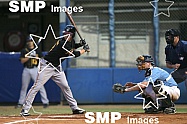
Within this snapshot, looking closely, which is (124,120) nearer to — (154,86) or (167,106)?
(154,86)

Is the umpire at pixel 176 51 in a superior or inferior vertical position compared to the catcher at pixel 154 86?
superior

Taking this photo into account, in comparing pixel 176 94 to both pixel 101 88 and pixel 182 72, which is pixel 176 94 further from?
pixel 101 88

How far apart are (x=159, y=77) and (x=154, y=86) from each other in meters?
0.15

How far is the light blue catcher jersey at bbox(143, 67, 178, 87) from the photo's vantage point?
6711 mm

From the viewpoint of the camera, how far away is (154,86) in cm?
687

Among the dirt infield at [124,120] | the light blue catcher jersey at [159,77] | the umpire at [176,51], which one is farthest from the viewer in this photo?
the umpire at [176,51]

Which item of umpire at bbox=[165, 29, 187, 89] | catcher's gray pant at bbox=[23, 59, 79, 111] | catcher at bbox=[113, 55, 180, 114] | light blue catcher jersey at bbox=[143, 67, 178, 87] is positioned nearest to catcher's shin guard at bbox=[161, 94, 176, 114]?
catcher at bbox=[113, 55, 180, 114]

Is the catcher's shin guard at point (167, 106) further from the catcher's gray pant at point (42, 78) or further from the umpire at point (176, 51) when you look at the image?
the catcher's gray pant at point (42, 78)

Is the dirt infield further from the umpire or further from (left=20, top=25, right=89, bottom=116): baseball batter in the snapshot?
the umpire

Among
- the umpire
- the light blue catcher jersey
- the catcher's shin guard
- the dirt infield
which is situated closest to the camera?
the dirt infield

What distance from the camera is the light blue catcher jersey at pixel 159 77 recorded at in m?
6.71

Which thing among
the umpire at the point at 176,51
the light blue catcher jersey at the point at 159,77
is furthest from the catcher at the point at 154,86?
the umpire at the point at 176,51

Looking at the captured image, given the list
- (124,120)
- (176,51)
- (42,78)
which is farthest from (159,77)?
(42,78)

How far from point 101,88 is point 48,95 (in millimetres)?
1183
